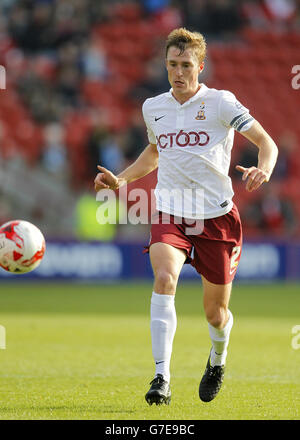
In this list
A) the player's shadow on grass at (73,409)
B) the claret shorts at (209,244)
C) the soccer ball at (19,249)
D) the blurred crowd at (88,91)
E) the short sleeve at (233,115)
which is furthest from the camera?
the blurred crowd at (88,91)

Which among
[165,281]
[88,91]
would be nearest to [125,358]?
[165,281]

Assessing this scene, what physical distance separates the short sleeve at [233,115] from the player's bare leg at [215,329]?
3.76ft

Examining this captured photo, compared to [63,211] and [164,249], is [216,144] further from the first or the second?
[63,211]

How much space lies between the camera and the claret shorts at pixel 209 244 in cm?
615

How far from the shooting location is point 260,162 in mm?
5785

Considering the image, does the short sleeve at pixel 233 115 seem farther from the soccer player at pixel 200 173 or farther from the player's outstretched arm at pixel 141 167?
the player's outstretched arm at pixel 141 167

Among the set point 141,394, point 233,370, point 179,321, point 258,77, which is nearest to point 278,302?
point 179,321

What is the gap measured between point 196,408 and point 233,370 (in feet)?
6.87

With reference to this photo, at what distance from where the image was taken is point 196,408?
18.9 ft

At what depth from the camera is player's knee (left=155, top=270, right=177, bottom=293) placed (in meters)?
5.82

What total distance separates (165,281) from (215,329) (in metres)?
0.78

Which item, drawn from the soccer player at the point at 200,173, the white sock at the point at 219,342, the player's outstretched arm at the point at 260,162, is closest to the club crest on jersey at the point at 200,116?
the soccer player at the point at 200,173


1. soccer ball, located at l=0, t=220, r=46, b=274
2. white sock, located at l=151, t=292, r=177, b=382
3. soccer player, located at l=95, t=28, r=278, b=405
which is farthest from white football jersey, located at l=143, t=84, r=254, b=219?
soccer ball, located at l=0, t=220, r=46, b=274

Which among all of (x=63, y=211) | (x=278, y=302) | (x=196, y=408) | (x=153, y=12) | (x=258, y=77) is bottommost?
(x=196, y=408)
